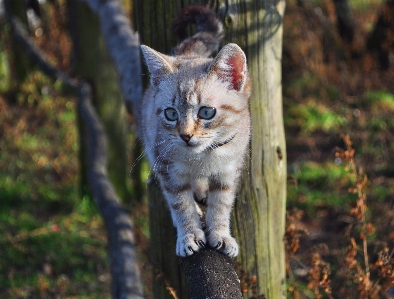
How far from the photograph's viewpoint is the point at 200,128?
7.54 feet

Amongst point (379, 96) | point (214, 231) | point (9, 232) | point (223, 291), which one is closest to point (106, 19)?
point (214, 231)

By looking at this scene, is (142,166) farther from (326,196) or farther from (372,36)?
(372,36)

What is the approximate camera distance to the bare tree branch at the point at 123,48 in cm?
338

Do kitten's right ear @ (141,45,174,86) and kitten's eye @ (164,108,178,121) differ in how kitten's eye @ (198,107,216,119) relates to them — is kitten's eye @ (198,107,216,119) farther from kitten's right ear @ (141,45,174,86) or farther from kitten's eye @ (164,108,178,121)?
kitten's right ear @ (141,45,174,86)

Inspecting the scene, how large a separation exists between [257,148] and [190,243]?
65cm

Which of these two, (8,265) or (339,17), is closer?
(8,265)

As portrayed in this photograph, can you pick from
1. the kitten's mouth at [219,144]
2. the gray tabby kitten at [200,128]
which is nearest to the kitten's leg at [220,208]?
the gray tabby kitten at [200,128]

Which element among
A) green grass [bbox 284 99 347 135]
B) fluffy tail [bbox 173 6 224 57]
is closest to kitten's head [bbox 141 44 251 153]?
fluffy tail [bbox 173 6 224 57]

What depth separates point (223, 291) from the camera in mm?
1883

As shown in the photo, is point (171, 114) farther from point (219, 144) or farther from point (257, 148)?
point (257, 148)

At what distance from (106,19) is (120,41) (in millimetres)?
341

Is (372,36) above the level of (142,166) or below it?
above

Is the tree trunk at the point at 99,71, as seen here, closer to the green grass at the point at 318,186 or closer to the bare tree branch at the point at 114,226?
the bare tree branch at the point at 114,226

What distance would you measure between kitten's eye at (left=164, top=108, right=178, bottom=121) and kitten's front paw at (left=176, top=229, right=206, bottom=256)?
1.76 ft
